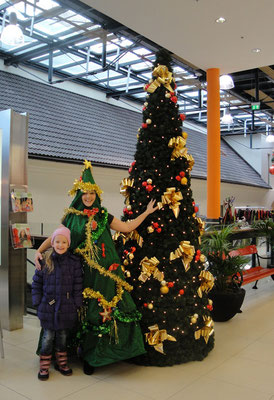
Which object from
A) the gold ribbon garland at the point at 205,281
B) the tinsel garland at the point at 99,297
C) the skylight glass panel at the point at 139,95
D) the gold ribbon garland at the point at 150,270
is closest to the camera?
the tinsel garland at the point at 99,297

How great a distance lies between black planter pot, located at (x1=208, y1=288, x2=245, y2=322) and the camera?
211 inches

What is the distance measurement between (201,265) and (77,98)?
1011 centimetres

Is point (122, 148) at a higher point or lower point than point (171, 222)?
higher

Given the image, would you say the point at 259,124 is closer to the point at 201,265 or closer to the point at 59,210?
the point at 59,210

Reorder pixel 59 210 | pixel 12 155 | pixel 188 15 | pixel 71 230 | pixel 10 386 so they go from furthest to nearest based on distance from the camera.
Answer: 1. pixel 59 210
2. pixel 188 15
3. pixel 12 155
4. pixel 71 230
5. pixel 10 386

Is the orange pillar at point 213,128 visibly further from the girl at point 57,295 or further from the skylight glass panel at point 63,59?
the girl at point 57,295

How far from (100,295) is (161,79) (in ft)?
7.34

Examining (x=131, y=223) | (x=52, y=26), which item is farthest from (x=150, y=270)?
(x=52, y=26)

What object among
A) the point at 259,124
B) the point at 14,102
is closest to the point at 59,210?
the point at 14,102

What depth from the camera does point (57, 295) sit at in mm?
3551

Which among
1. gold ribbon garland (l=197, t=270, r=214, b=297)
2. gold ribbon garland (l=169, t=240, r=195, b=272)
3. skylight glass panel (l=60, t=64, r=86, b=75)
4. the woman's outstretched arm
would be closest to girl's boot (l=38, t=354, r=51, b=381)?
the woman's outstretched arm

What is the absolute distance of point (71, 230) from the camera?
386cm

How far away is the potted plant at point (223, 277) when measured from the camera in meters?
5.38

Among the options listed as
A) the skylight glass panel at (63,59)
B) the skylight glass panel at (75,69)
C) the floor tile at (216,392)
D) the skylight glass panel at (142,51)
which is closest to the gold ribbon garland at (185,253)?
the floor tile at (216,392)
